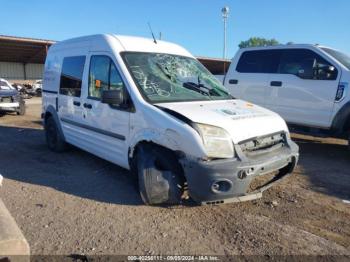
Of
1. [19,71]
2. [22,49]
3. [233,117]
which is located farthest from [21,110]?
[19,71]

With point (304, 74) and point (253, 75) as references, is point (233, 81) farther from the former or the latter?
point (304, 74)

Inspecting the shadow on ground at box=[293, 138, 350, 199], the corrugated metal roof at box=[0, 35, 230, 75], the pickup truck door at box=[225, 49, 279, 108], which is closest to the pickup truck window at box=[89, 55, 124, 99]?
the shadow on ground at box=[293, 138, 350, 199]

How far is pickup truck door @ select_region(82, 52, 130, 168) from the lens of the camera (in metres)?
5.11

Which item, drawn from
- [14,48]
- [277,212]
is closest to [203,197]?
[277,212]

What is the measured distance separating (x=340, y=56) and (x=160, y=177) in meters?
5.19

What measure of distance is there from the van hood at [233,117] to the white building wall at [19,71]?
122 feet

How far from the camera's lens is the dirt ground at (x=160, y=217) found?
3.66 m

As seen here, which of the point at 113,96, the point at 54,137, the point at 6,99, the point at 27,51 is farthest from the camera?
the point at 27,51

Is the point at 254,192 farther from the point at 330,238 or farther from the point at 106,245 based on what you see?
the point at 106,245

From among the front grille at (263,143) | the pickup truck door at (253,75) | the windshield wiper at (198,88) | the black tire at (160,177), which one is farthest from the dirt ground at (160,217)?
the pickup truck door at (253,75)

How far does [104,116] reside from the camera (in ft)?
17.9

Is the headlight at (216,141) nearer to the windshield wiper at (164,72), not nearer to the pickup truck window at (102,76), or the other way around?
the windshield wiper at (164,72)

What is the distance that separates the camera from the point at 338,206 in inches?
186

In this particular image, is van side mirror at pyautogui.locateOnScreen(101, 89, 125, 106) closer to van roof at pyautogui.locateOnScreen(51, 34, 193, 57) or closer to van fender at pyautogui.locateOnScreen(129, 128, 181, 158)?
van fender at pyautogui.locateOnScreen(129, 128, 181, 158)
